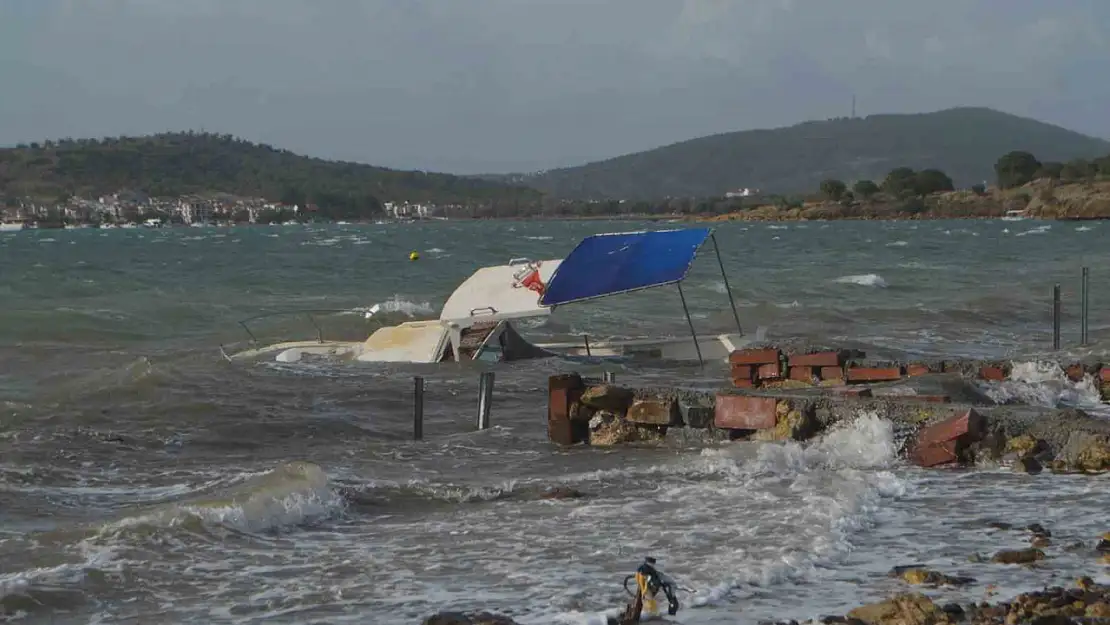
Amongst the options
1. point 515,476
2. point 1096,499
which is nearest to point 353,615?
point 515,476

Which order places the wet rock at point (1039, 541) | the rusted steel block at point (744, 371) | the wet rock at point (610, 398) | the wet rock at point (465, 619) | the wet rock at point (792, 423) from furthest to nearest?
the rusted steel block at point (744, 371), the wet rock at point (610, 398), the wet rock at point (792, 423), the wet rock at point (1039, 541), the wet rock at point (465, 619)

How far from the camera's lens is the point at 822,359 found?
649 inches

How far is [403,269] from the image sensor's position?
61.5 meters

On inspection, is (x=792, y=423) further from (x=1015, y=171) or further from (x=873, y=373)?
(x=1015, y=171)

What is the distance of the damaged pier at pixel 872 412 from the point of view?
11.7 metres

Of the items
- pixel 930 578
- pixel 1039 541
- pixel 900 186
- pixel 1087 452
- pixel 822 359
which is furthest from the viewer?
pixel 900 186

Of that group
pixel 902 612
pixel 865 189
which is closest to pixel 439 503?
pixel 902 612

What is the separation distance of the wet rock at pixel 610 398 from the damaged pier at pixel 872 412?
10 mm

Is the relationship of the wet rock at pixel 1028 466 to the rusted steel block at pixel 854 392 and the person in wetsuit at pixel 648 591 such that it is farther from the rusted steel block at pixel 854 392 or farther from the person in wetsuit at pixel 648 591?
the person in wetsuit at pixel 648 591

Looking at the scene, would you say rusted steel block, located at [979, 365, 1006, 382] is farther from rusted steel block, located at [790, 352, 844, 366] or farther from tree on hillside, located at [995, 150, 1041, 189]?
tree on hillside, located at [995, 150, 1041, 189]

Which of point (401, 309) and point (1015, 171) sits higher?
point (1015, 171)

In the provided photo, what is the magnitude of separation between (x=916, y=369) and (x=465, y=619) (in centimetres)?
1000

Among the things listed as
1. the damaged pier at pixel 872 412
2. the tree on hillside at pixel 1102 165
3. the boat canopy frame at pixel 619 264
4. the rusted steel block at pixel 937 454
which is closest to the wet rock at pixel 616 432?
the damaged pier at pixel 872 412

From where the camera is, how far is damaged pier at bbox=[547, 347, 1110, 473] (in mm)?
11719
